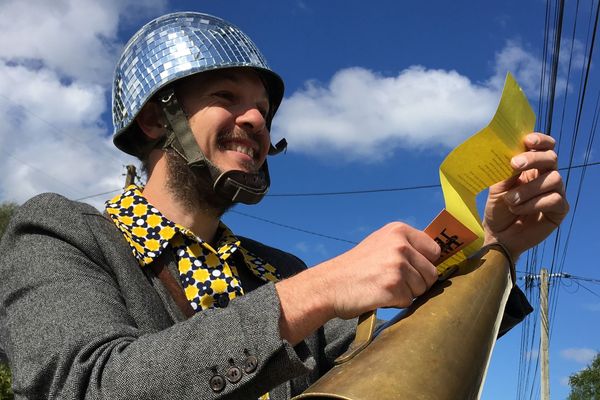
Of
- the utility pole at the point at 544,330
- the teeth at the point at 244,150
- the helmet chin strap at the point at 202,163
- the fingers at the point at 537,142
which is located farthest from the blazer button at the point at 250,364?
the utility pole at the point at 544,330

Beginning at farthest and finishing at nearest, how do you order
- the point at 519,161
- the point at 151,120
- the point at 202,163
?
the point at 151,120
the point at 202,163
the point at 519,161

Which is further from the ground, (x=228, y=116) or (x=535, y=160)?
(x=228, y=116)

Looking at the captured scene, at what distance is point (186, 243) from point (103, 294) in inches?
25.9

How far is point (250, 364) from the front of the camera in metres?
1.50

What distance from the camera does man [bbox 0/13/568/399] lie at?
1.52 meters

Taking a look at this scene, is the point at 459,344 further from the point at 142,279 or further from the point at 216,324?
the point at 142,279

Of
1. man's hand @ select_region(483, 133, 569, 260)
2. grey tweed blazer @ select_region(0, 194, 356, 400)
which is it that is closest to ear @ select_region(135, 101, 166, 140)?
grey tweed blazer @ select_region(0, 194, 356, 400)

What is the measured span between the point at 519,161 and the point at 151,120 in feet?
5.59

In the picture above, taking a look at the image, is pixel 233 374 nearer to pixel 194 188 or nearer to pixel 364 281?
pixel 364 281

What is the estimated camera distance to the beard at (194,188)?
2641 mm

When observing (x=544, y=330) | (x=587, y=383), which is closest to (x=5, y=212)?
(x=544, y=330)

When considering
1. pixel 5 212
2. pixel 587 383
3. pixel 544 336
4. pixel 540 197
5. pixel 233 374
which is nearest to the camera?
pixel 233 374

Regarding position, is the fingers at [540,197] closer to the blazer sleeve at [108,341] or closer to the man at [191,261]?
the man at [191,261]

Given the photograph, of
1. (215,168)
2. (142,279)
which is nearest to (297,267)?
(215,168)
